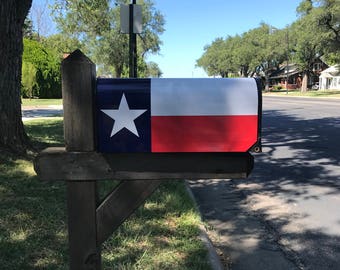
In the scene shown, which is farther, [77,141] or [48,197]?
[48,197]

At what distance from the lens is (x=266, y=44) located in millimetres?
74375

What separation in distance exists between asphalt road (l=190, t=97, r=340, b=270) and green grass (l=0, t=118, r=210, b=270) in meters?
0.40

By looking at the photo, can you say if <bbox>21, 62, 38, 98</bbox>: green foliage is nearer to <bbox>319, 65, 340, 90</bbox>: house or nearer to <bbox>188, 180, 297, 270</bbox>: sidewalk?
<bbox>188, 180, 297, 270</bbox>: sidewalk

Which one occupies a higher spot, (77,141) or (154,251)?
(77,141)

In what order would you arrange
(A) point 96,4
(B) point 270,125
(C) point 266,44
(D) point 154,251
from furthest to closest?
(C) point 266,44, (B) point 270,125, (A) point 96,4, (D) point 154,251

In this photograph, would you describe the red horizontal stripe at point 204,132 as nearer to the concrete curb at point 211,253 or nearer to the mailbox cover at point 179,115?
the mailbox cover at point 179,115

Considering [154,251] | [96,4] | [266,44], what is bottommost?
[154,251]

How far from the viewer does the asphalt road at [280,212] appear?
3971mm

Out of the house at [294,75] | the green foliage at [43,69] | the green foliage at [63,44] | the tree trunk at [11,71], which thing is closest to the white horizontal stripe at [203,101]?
the tree trunk at [11,71]

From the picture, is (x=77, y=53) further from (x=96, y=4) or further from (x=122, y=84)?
(x=96, y=4)

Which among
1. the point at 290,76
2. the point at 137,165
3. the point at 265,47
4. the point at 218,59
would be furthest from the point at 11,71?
the point at 218,59

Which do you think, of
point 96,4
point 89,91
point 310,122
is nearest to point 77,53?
point 89,91

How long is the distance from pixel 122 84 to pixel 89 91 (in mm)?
147

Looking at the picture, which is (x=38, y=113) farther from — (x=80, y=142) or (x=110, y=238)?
(x=80, y=142)
